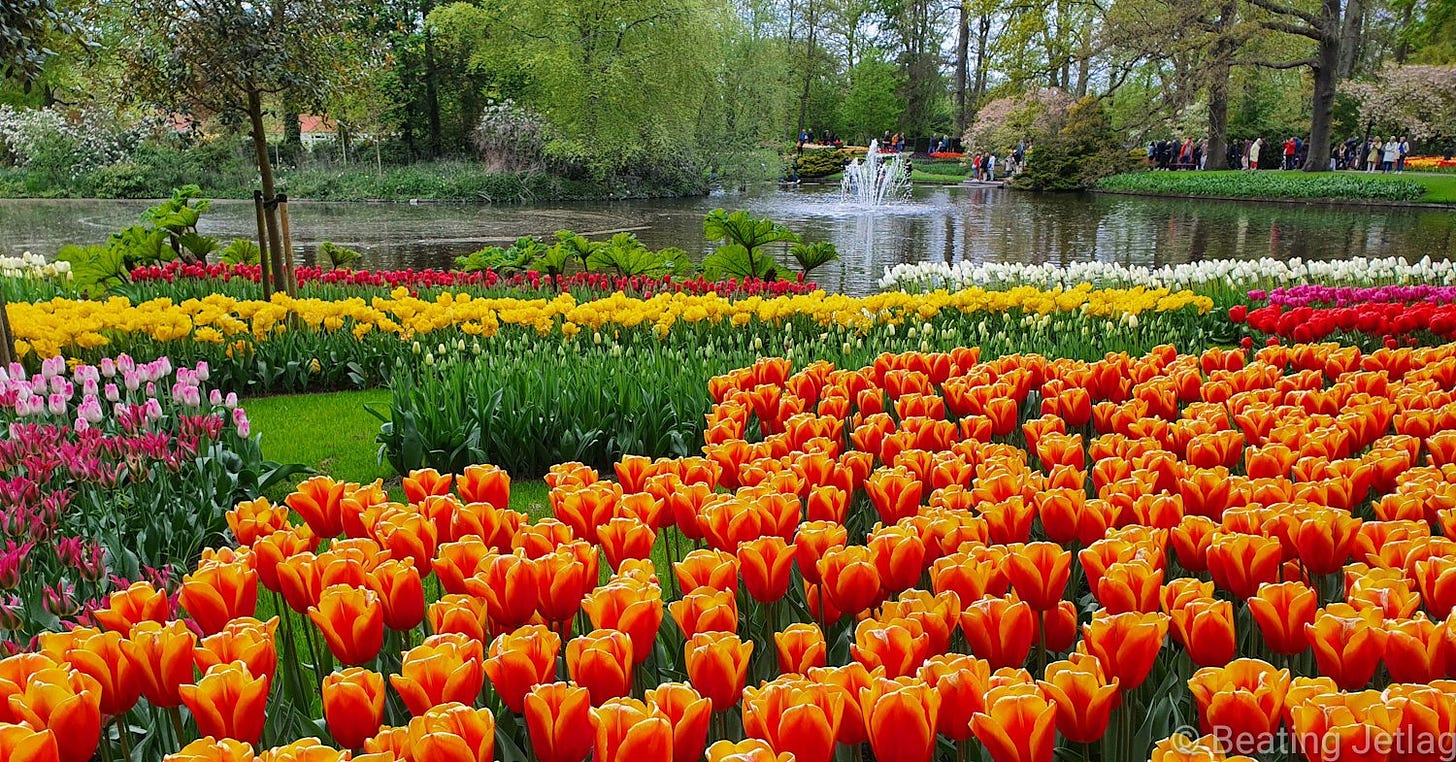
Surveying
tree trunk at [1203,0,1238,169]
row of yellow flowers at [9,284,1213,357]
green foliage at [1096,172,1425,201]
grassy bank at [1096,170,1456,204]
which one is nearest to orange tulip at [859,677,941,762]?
row of yellow flowers at [9,284,1213,357]

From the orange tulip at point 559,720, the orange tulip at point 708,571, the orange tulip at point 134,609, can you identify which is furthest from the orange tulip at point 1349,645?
the orange tulip at point 134,609

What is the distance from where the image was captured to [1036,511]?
254 centimetres

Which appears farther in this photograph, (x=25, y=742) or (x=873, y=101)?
(x=873, y=101)

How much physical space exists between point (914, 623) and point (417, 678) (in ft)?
2.21

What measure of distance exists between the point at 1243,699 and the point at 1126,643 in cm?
19

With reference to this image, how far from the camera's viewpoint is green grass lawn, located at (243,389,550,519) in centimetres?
480

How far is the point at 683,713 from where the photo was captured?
1.29 meters

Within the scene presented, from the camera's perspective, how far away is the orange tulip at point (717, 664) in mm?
1474

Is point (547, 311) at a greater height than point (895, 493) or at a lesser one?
lesser

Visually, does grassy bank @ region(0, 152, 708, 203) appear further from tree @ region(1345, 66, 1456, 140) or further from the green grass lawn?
the green grass lawn

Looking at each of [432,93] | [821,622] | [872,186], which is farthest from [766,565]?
[432,93]

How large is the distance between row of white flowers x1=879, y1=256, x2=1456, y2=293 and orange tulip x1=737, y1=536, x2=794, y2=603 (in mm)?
6501

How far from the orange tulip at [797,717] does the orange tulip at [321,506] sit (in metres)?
1.33

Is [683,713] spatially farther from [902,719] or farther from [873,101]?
[873,101]
